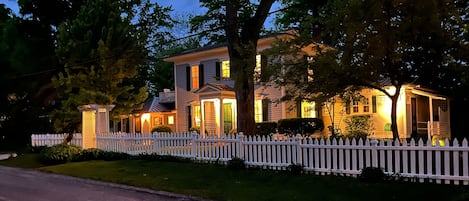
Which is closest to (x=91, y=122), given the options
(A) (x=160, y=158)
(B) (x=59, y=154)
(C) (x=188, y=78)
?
(B) (x=59, y=154)

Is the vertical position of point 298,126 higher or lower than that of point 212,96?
lower

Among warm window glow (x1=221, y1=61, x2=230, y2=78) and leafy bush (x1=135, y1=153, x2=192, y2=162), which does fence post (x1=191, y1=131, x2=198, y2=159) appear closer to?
leafy bush (x1=135, y1=153, x2=192, y2=162)

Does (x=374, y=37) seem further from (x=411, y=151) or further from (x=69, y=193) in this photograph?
(x=69, y=193)

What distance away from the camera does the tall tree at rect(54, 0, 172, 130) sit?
18.5 meters

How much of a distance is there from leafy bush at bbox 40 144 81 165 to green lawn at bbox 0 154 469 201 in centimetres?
221

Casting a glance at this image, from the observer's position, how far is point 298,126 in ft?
73.6

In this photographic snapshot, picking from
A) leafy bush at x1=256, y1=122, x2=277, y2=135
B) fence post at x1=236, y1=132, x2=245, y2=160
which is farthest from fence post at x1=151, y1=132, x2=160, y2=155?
leafy bush at x1=256, y1=122, x2=277, y2=135

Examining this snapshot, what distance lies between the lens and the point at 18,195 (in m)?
10.0

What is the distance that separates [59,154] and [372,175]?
11.1 m

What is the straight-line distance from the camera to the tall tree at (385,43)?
9281 mm

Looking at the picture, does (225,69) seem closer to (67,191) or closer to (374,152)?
(67,191)

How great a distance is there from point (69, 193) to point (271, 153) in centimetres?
501

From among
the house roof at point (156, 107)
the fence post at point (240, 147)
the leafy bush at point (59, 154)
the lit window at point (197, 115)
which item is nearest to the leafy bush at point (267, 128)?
the lit window at point (197, 115)

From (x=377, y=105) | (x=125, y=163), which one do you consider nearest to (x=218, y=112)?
(x=377, y=105)
